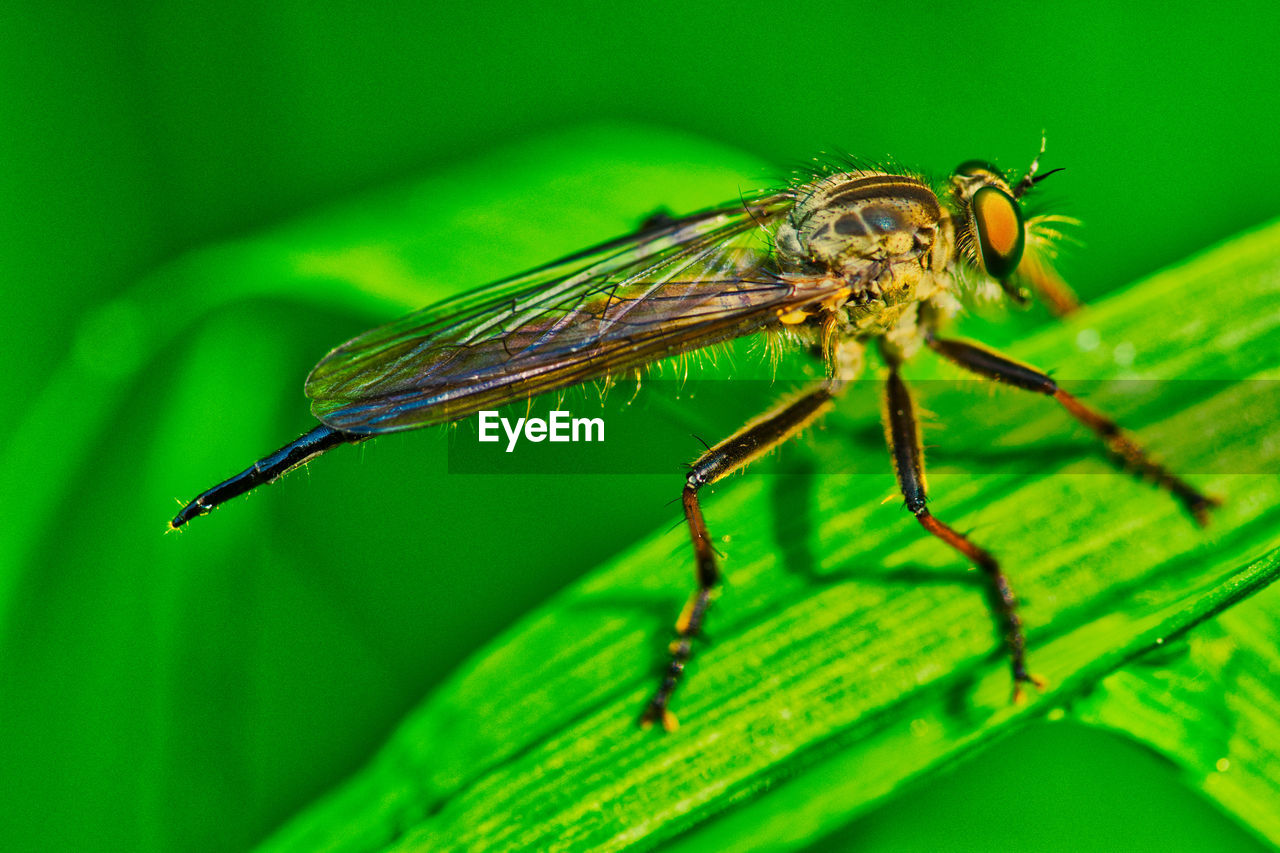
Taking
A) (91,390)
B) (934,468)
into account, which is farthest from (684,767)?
(91,390)

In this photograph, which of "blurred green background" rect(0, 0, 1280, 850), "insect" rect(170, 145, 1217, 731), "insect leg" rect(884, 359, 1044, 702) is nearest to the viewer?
"insect leg" rect(884, 359, 1044, 702)

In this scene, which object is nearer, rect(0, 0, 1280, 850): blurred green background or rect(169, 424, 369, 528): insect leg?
rect(169, 424, 369, 528): insect leg

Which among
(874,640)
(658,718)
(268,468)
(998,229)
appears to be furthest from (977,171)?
(268,468)

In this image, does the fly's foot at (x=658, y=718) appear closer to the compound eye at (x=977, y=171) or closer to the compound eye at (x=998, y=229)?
the compound eye at (x=998, y=229)

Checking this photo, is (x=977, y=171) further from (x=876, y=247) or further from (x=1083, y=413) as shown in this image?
(x=1083, y=413)

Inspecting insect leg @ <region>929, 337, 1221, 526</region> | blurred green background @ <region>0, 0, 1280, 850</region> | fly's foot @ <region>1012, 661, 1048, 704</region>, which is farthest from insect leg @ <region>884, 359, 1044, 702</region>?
blurred green background @ <region>0, 0, 1280, 850</region>

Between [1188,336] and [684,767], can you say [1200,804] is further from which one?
[684,767]

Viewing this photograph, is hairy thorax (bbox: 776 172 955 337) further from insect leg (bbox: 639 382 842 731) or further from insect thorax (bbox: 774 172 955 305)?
Answer: insect leg (bbox: 639 382 842 731)
